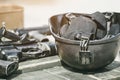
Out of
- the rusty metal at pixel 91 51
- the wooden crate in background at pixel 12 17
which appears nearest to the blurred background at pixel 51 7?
the wooden crate in background at pixel 12 17

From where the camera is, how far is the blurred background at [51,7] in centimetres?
155

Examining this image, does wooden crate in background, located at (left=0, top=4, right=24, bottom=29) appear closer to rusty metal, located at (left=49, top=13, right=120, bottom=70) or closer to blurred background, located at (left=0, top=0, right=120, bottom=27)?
blurred background, located at (left=0, top=0, right=120, bottom=27)

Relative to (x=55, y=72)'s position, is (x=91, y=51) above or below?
above

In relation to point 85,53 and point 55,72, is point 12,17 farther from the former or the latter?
point 85,53

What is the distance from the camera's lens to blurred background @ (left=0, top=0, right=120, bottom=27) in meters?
1.55

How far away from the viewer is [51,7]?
2.19 m

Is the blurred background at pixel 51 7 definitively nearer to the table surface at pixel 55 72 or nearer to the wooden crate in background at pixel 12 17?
the wooden crate in background at pixel 12 17

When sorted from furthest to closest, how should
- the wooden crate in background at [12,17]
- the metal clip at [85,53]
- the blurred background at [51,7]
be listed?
1. the wooden crate in background at [12,17]
2. the blurred background at [51,7]
3. the metal clip at [85,53]

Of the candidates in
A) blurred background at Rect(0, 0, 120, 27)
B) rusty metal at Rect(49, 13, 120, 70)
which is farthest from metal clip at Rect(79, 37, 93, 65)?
blurred background at Rect(0, 0, 120, 27)

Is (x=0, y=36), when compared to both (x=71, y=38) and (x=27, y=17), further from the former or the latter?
(x=27, y=17)

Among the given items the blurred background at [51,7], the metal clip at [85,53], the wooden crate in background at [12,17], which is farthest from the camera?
the wooden crate in background at [12,17]

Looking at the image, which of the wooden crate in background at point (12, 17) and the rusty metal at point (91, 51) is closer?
the rusty metal at point (91, 51)

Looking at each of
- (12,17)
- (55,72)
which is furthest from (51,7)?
(55,72)

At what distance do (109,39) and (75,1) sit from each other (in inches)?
33.6
